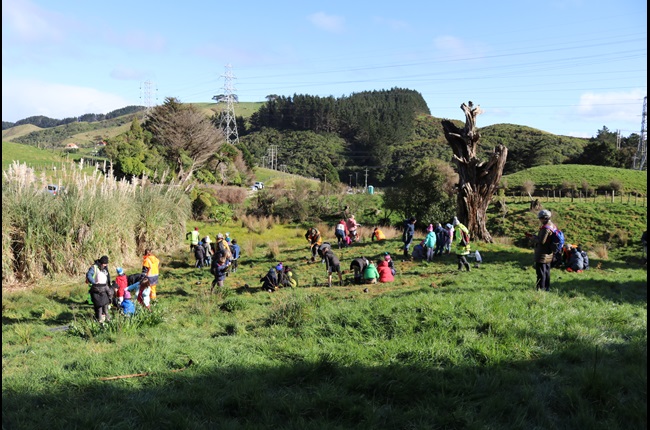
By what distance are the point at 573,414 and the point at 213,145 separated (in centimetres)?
3951

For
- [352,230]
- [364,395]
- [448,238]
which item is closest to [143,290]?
[364,395]

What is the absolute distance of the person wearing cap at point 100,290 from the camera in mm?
8562

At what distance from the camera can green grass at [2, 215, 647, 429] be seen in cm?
390

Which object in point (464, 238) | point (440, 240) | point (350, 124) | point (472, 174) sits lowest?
point (440, 240)

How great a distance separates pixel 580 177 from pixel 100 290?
1901 inches

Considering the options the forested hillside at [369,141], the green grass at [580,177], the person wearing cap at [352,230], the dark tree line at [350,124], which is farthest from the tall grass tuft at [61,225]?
the dark tree line at [350,124]

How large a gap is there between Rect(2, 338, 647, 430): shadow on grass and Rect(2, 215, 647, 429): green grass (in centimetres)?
1

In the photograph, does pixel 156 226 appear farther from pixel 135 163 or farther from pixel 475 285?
pixel 135 163

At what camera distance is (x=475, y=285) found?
10227 millimetres

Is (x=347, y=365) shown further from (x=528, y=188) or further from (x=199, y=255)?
(x=528, y=188)

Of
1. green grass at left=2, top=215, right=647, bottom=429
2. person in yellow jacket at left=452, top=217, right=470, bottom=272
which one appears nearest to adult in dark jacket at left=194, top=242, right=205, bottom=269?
green grass at left=2, top=215, right=647, bottom=429

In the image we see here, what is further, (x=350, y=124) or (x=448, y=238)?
(x=350, y=124)

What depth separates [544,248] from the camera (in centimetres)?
844

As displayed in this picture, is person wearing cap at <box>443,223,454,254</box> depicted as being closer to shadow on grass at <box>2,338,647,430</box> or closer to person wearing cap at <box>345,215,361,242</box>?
person wearing cap at <box>345,215,361,242</box>
